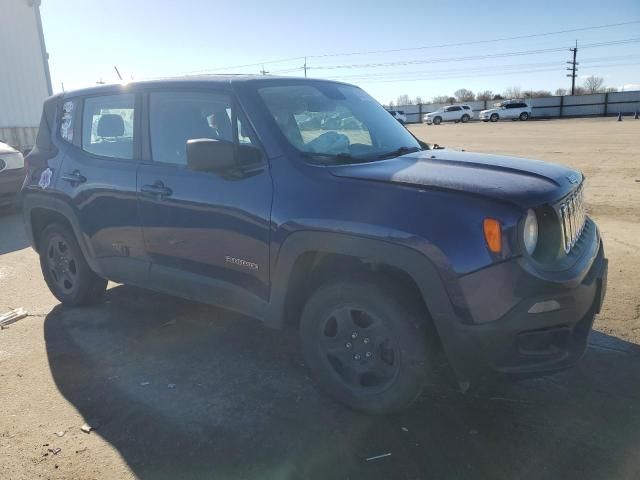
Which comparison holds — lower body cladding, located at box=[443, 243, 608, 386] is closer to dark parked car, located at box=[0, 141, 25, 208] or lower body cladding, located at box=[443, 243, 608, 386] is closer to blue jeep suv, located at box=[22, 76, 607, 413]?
blue jeep suv, located at box=[22, 76, 607, 413]

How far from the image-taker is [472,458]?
2646 mm

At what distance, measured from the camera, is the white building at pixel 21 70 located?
15094 millimetres

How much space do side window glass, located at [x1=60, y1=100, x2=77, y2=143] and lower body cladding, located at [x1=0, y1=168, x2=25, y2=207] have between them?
5.33 metres

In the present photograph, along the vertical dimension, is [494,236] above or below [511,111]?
below

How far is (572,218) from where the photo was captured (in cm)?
302

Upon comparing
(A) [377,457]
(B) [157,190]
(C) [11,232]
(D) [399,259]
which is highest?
(B) [157,190]

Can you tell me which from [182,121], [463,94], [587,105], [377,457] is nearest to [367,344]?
[377,457]

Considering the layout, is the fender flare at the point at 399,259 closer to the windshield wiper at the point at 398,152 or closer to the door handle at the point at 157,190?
the windshield wiper at the point at 398,152

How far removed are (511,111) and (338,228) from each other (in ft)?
175

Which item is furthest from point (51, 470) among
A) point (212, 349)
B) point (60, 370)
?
point (212, 349)

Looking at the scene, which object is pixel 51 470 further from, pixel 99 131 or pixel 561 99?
pixel 561 99

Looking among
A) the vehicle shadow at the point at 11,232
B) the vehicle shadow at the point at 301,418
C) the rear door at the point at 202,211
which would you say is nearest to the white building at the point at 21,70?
the vehicle shadow at the point at 11,232

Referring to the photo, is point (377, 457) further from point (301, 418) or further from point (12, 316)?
point (12, 316)

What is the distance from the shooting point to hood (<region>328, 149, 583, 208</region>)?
8.57 feet
